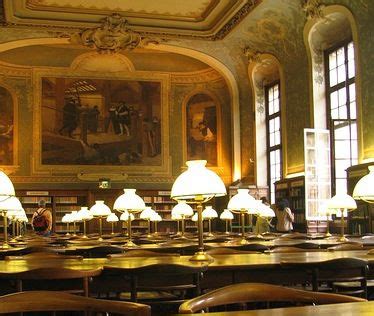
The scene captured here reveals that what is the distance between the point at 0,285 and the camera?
435 centimetres

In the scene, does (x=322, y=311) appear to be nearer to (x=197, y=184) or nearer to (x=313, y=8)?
(x=197, y=184)

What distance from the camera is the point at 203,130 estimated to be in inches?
838

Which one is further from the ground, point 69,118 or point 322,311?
point 69,118

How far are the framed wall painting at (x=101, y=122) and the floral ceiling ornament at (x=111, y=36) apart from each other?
168 cm

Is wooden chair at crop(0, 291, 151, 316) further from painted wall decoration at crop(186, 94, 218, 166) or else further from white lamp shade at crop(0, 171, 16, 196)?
painted wall decoration at crop(186, 94, 218, 166)

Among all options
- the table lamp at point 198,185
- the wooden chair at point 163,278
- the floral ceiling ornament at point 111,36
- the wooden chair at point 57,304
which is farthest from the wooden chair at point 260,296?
the floral ceiling ornament at point 111,36

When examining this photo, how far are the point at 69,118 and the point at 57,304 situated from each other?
19011 millimetres

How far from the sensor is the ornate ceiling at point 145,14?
17.0 m

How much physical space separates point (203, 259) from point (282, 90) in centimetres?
1360

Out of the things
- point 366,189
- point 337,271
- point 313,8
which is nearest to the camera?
point 337,271

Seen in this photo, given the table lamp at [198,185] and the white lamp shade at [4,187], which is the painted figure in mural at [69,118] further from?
the table lamp at [198,185]

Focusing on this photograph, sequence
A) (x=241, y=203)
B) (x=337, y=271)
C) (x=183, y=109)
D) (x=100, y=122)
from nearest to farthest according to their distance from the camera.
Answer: (x=337, y=271) < (x=241, y=203) < (x=100, y=122) < (x=183, y=109)

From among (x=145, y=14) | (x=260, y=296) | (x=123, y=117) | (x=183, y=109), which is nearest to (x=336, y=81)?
(x=145, y=14)

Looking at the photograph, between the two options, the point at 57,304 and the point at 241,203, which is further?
the point at 241,203
